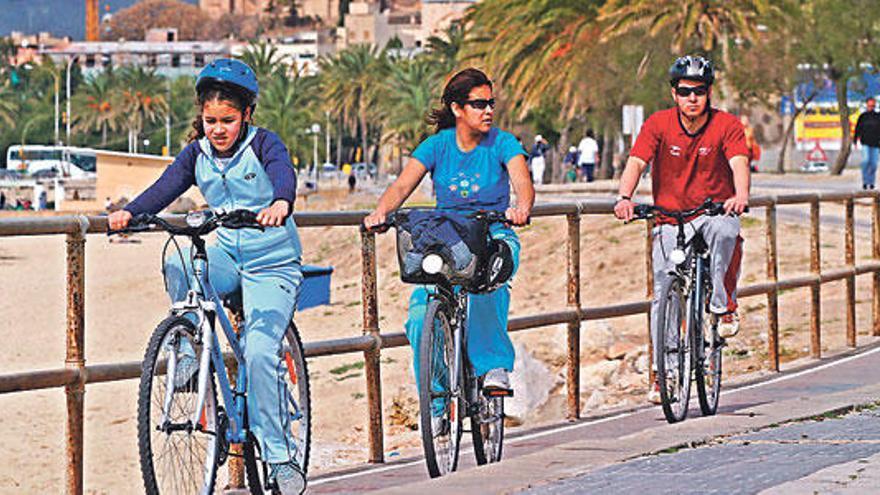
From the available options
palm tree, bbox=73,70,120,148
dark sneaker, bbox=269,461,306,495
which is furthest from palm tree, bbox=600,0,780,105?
palm tree, bbox=73,70,120,148

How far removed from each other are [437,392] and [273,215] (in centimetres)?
157

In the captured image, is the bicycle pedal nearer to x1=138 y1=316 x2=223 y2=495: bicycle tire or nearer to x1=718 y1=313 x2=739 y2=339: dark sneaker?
x1=138 y1=316 x2=223 y2=495: bicycle tire

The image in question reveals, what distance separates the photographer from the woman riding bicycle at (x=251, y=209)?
6.87 m

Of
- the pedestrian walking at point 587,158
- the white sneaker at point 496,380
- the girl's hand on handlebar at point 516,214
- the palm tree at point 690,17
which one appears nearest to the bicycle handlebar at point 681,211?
the white sneaker at point 496,380

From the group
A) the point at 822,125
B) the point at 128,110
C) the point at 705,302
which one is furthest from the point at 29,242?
the point at 128,110

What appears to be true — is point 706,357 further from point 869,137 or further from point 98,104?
point 98,104

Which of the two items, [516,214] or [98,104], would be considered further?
[98,104]

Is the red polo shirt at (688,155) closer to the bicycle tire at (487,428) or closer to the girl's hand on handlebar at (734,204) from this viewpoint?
the girl's hand on handlebar at (734,204)

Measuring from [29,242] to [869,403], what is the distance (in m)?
72.7

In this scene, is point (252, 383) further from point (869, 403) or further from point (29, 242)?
point (29, 242)

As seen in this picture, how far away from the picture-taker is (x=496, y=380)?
8.38 metres

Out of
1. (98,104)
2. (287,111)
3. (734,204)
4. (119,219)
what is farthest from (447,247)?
(98,104)

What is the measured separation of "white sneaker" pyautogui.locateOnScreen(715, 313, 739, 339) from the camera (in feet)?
34.6

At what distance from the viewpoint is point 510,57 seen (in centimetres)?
6297
